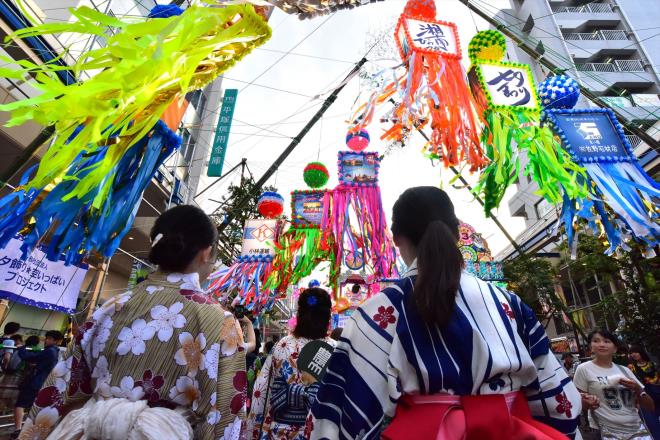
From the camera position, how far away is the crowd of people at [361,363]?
0.97 metres

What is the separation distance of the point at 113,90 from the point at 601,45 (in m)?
25.5

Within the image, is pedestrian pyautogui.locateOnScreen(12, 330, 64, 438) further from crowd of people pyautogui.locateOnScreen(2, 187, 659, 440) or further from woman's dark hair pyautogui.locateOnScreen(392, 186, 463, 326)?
woman's dark hair pyautogui.locateOnScreen(392, 186, 463, 326)

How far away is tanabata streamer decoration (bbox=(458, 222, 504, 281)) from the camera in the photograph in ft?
31.4

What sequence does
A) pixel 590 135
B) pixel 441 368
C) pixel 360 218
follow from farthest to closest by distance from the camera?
pixel 360 218 → pixel 590 135 → pixel 441 368

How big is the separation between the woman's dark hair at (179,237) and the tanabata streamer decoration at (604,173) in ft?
9.91

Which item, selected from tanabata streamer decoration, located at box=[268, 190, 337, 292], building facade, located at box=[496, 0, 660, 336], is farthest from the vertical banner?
building facade, located at box=[496, 0, 660, 336]

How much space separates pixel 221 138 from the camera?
11266 millimetres

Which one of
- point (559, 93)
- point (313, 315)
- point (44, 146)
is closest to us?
point (313, 315)

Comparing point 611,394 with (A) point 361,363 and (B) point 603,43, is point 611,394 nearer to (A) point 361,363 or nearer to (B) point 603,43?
(A) point 361,363

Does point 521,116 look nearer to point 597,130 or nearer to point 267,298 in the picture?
point 597,130

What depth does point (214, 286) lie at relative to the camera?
273 inches

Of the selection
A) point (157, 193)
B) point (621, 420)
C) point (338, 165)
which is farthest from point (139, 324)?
point (157, 193)

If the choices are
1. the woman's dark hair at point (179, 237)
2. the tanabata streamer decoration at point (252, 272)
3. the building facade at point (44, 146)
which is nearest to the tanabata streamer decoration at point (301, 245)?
the tanabata streamer decoration at point (252, 272)

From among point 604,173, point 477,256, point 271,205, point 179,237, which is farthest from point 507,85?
point 477,256
